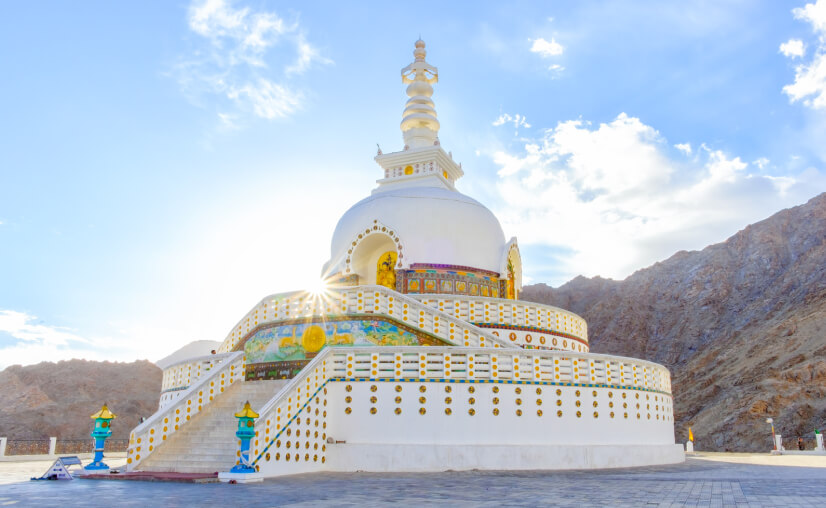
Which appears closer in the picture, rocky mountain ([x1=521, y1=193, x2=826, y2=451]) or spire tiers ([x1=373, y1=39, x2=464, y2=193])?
spire tiers ([x1=373, y1=39, x2=464, y2=193])

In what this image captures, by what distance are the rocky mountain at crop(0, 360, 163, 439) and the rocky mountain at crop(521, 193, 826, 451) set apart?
135ft

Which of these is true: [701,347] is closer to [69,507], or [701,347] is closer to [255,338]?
[255,338]

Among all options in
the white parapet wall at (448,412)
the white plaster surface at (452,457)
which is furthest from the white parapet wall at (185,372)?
the white plaster surface at (452,457)

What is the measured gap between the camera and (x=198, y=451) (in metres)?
13.2

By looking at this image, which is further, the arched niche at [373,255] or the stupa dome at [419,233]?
the arched niche at [373,255]

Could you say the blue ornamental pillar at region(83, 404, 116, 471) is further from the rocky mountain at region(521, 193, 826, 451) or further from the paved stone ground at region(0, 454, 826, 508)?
the rocky mountain at region(521, 193, 826, 451)

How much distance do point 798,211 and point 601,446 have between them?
66514 millimetres

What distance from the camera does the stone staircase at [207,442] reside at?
12.8 metres

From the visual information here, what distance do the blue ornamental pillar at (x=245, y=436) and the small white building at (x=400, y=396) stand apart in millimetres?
149

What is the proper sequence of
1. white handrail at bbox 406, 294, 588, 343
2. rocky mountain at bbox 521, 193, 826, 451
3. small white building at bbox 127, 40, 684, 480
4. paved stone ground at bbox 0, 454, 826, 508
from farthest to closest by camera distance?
rocky mountain at bbox 521, 193, 826, 451 < white handrail at bbox 406, 294, 588, 343 < small white building at bbox 127, 40, 684, 480 < paved stone ground at bbox 0, 454, 826, 508

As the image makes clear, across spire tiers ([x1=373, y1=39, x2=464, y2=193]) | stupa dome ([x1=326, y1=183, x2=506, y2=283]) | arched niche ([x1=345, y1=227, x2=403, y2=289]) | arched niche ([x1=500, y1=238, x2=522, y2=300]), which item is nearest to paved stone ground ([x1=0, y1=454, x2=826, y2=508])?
stupa dome ([x1=326, y1=183, x2=506, y2=283])

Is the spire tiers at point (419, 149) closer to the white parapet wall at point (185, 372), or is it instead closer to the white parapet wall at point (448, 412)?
the white parapet wall at point (185, 372)

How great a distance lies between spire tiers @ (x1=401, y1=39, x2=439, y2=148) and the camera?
30.3m

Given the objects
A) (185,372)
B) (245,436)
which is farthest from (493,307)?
(245,436)
